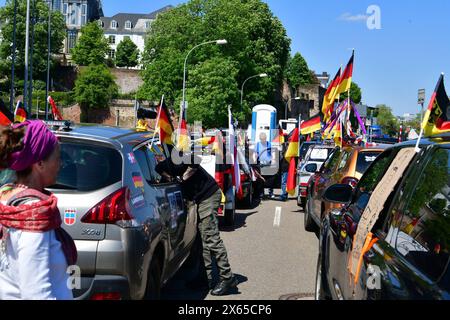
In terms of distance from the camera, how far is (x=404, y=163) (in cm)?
348

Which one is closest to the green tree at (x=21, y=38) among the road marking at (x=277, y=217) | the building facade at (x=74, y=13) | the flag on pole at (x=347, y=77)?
the building facade at (x=74, y=13)

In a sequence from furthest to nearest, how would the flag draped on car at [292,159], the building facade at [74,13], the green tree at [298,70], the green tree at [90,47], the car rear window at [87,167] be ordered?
the building facade at [74,13], the green tree at [298,70], the green tree at [90,47], the flag draped on car at [292,159], the car rear window at [87,167]

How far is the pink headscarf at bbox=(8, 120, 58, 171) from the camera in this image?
8.04 ft

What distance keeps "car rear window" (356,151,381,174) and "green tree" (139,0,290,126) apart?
150 ft

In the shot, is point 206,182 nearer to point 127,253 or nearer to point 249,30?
point 127,253

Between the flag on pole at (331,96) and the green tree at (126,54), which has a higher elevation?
the green tree at (126,54)

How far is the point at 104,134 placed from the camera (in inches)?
199

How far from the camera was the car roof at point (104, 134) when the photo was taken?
481 centimetres

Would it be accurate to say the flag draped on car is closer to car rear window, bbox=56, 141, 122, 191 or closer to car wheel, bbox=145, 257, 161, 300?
car wheel, bbox=145, 257, 161, 300

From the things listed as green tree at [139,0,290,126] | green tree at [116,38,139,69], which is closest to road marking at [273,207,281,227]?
green tree at [139,0,290,126]

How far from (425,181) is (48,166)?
1863mm

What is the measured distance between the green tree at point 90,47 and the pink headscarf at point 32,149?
93.7 m

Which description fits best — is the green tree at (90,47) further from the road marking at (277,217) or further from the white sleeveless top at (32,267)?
the white sleeveless top at (32,267)
